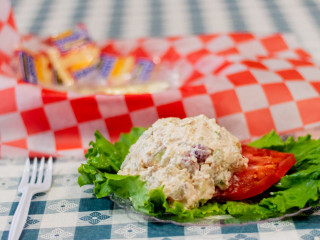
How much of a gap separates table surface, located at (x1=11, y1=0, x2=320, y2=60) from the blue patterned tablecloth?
6.18 feet

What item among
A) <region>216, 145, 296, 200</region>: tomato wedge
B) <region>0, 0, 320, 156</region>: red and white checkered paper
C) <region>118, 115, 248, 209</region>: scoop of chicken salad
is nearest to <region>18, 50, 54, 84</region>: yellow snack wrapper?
<region>0, 0, 320, 156</region>: red and white checkered paper

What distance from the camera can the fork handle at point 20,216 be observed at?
139cm

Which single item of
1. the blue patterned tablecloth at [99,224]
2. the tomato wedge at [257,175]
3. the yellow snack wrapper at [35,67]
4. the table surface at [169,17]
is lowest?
the table surface at [169,17]

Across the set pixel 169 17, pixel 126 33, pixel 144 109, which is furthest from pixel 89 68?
pixel 169 17

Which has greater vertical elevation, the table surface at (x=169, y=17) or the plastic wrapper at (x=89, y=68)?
the plastic wrapper at (x=89, y=68)

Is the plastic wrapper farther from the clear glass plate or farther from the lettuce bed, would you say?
the clear glass plate

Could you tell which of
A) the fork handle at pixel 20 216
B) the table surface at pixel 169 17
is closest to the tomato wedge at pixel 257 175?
the fork handle at pixel 20 216

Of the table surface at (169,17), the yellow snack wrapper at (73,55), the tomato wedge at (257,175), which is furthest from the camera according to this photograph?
the table surface at (169,17)

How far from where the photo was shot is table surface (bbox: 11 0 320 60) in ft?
11.2

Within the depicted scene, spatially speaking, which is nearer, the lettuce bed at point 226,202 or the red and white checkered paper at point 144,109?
the lettuce bed at point 226,202

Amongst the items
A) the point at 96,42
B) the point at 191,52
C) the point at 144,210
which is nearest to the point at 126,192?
the point at 144,210

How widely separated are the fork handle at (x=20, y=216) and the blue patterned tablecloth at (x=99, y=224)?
0.02m

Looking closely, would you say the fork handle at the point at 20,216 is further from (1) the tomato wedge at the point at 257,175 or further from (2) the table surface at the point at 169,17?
(2) the table surface at the point at 169,17

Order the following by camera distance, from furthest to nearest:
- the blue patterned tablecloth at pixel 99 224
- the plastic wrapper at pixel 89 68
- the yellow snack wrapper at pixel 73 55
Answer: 1. the yellow snack wrapper at pixel 73 55
2. the plastic wrapper at pixel 89 68
3. the blue patterned tablecloth at pixel 99 224
